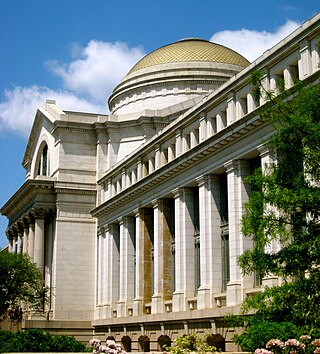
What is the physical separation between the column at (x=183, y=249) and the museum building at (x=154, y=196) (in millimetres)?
74

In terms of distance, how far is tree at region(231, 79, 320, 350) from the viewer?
78.8 feet

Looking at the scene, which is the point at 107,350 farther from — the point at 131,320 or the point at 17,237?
the point at 17,237

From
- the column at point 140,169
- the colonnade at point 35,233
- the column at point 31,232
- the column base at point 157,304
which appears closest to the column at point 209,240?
the column base at point 157,304

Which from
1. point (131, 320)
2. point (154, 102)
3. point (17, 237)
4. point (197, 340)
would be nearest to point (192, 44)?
point (154, 102)

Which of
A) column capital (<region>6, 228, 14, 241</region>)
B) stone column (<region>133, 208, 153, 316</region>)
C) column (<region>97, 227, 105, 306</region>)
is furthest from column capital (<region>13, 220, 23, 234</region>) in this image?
stone column (<region>133, 208, 153, 316</region>)

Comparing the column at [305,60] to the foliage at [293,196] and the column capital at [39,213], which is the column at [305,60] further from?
the column capital at [39,213]

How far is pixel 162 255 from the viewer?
170 feet

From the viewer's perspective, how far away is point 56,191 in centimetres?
7119

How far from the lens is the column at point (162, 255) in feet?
169

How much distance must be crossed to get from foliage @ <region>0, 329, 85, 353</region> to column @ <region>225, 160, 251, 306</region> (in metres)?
16.0

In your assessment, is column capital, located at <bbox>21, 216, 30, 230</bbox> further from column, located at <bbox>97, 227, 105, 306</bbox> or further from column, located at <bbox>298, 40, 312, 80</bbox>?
column, located at <bbox>298, 40, 312, 80</bbox>

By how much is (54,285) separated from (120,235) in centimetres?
1145

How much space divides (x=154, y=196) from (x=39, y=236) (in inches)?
893

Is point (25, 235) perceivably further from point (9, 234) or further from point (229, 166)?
point (229, 166)
